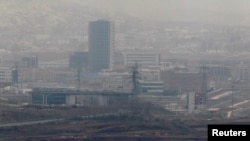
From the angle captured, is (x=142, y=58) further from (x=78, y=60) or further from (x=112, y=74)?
(x=112, y=74)

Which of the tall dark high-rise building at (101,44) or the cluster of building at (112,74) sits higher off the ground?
the tall dark high-rise building at (101,44)

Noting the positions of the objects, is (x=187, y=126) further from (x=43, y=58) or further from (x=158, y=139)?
(x=43, y=58)

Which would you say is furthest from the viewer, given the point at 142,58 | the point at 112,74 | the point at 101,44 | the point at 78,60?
the point at 101,44

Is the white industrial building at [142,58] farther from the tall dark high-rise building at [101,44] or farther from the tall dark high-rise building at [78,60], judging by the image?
the tall dark high-rise building at [78,60]

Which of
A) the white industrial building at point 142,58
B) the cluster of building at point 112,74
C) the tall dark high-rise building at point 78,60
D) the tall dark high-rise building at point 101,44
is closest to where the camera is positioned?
the cluster of building at point 112,74

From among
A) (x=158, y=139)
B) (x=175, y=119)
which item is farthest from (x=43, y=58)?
(x=158, y=139)

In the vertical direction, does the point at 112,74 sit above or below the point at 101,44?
below

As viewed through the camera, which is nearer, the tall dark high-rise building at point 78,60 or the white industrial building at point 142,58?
the tall dark high-rise building at point 78,60

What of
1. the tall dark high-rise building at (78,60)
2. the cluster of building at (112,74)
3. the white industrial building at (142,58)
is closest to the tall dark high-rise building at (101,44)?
the cluster of building at (112,74)

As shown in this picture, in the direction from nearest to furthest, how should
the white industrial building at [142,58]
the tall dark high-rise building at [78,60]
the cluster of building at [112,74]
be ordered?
the cluster of building at [112,74]
the tall dark high-rise building at [78,60]
the white industrial building at [142,58]

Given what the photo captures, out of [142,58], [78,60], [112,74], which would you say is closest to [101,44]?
[78,60]
